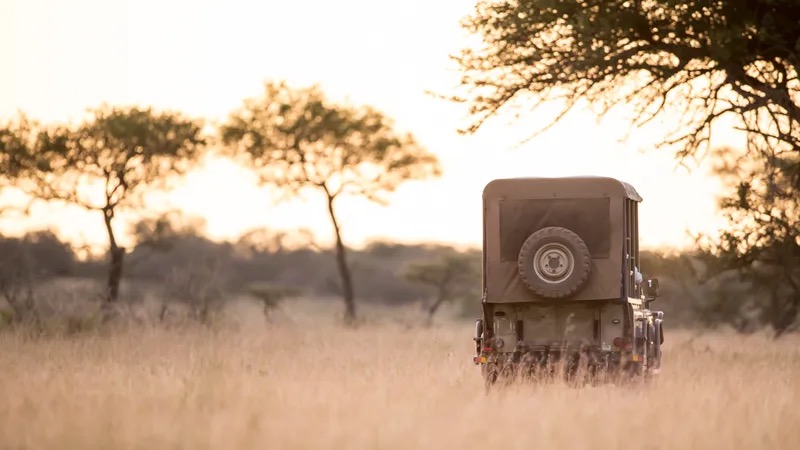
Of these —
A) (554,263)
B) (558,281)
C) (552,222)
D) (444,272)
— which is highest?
(444,272)

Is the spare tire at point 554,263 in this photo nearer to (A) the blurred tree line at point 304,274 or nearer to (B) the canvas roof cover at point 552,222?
(B) the canvas roof cover at point 552,222

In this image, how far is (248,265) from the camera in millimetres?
88562

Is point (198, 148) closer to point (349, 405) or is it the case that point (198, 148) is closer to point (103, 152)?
point (103, 152)

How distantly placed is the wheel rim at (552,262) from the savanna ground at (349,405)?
163 centimetres

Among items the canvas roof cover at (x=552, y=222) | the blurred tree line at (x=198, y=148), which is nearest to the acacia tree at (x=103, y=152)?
the blurred tree line at (x=198, y=148)

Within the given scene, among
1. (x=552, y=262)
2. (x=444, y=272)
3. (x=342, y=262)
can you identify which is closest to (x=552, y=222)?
(x=552, y=262)

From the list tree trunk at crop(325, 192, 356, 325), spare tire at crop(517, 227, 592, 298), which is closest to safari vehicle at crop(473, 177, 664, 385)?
spare tire at crop(517, 227, 592, 298)

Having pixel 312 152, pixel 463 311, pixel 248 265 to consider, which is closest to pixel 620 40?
pixel 312 152

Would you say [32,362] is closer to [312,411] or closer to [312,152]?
[312,411]

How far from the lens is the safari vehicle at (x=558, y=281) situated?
1767 cm

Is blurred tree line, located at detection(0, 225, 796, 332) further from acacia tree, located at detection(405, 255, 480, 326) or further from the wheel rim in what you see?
the wheel rim

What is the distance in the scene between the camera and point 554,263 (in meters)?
17.8

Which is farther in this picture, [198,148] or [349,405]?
[198,148]

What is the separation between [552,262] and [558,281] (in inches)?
9.9
